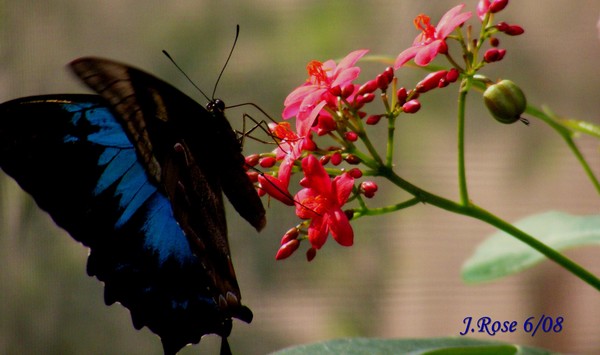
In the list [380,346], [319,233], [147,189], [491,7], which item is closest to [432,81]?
[491,7]

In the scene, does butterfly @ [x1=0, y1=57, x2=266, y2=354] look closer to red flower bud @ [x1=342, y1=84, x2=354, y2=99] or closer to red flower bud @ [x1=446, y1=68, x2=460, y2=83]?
red flower bud @ [x1=342, y1=84, x2=354, y2=99]

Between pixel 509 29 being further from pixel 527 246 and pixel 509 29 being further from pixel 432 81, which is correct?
pixel 527 246

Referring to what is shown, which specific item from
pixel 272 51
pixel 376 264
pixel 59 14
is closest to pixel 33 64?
pixel 59 14

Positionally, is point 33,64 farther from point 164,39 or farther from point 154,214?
point 154,214

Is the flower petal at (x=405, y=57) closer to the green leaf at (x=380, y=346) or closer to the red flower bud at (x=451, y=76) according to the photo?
the red flower bud at (x=451, y=76)

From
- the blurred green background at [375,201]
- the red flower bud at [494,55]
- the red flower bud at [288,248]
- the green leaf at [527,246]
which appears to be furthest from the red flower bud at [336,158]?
the blurred green background at [375,201]
